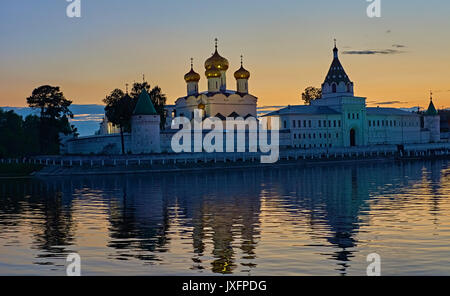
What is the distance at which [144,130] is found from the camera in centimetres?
6519

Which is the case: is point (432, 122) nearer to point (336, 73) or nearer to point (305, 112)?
point (336, 73)

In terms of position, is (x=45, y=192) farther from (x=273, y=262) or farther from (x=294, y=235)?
(x=273, y=262)

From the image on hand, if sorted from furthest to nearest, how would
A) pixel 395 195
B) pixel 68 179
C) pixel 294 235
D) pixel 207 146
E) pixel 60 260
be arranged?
1. pixel 207 146
2. pixel 68 179
3. pixel 395 195
4. pixel 294 235
5. pixel 60 260

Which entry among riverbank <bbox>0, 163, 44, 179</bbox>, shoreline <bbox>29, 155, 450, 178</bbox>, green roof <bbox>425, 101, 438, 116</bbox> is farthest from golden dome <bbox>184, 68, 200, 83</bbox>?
green roof <bbox>425, 101, 438, 116</bbox>

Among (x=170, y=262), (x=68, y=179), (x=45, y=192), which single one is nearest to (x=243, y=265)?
(x=170, y=262)

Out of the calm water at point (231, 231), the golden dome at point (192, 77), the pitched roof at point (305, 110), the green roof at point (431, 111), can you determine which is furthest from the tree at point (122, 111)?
the green roof at point (431, 111)

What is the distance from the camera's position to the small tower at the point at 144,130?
65062 millimetres

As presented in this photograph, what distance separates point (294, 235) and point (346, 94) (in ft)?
245

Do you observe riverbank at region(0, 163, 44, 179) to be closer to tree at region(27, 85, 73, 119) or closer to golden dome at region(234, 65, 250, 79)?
tree at region(27, 85, 73, 119)

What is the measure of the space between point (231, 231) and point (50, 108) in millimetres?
55299

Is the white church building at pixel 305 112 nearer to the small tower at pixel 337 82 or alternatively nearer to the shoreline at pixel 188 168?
the small tower at pixel 337 82

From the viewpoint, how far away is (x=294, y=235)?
19.4 meters
